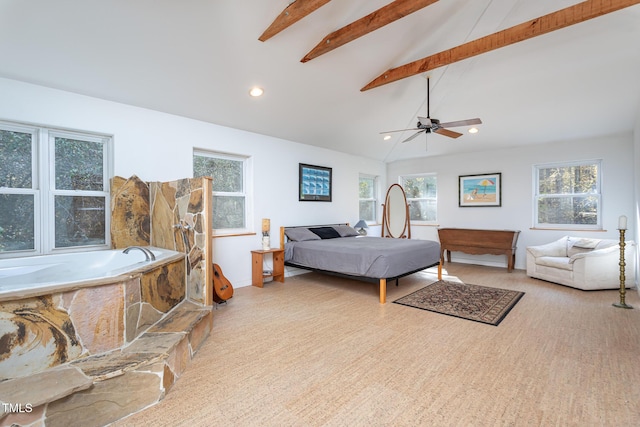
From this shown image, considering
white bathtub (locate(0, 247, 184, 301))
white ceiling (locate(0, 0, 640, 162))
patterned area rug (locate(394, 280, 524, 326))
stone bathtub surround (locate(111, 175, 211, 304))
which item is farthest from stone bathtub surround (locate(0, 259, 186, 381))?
Answer: patterned area rug (locate(394, 280, 524, 326))

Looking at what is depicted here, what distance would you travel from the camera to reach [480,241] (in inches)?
234

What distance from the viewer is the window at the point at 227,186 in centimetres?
448

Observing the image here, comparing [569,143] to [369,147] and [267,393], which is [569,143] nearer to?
[369,147]

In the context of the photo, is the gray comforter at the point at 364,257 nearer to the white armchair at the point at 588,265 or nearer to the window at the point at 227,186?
the window at the point at 227,186

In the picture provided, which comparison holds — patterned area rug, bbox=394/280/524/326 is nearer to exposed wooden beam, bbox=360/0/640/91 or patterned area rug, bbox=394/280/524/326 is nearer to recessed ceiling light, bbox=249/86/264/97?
exposed wooden beam, bbox=360/0/640/91

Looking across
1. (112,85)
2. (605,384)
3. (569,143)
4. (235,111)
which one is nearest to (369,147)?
(235,111)

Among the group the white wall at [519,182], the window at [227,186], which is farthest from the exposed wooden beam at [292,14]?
the white wall at [519,182]

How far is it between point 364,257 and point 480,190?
3808mm

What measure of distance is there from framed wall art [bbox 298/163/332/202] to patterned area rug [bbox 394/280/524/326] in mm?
2560

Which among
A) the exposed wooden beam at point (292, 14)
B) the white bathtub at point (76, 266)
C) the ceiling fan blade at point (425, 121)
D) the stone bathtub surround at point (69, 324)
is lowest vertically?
the stone bathtub surround at point (69, 324)

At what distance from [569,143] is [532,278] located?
2523mm

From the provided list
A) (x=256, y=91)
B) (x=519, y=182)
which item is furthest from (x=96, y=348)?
(x=519, y=182)

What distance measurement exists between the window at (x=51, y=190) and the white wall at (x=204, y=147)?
0.20 meters

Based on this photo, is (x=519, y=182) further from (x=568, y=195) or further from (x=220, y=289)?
(x=220, y=289)
